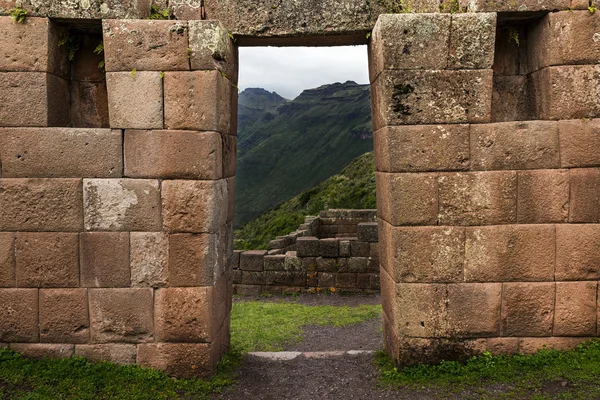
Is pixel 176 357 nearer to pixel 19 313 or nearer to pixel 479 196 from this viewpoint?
pixel 19 313

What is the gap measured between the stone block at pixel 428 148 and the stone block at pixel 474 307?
140 centimetres

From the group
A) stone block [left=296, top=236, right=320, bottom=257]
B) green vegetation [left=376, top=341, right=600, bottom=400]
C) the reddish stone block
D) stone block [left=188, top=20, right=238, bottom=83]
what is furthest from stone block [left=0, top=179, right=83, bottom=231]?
stone block [left=296, top=236, right=320, bottom=257]

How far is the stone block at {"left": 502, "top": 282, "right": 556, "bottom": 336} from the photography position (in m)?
4.95

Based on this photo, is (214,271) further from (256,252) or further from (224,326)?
(256,252)

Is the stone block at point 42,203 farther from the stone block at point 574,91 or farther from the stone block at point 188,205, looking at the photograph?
the stone block at point 574,91

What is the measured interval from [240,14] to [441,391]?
4.94 metres

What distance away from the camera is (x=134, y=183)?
4906 millimetres

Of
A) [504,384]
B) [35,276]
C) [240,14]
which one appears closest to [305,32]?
[240,14]

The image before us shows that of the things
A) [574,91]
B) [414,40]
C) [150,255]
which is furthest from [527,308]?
[150,255]

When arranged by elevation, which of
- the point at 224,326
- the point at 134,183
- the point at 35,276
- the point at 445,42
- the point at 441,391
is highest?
the point at 445,42

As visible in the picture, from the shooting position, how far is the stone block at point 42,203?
4.91m

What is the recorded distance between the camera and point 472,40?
15.9 feet

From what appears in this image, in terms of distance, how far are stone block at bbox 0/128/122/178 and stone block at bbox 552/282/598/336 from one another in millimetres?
5341

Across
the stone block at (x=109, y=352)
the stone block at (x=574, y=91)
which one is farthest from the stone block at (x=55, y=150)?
the stone block at (x=574, y=91)
